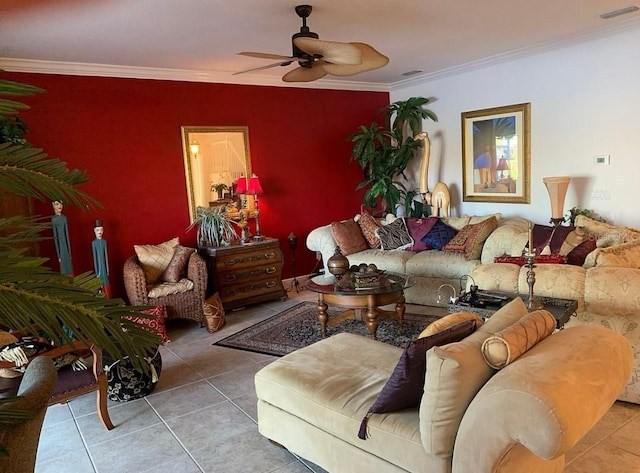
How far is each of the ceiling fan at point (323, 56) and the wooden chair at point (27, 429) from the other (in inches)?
93.8

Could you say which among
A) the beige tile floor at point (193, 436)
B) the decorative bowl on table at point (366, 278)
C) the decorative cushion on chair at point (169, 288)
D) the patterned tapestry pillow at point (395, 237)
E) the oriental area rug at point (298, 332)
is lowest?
the beige tile floor at point (193, 436)

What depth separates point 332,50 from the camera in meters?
3.13

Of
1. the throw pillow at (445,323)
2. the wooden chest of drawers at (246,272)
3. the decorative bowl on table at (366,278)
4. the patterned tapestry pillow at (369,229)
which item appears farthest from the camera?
the patterned tapestry pillow at (369,229)

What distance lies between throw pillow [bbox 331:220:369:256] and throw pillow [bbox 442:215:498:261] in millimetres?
1006

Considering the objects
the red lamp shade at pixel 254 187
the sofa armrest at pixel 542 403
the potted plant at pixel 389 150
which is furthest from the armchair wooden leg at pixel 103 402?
the potted plant at pixel 389 150

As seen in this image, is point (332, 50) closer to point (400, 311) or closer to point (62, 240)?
point (400, 311)

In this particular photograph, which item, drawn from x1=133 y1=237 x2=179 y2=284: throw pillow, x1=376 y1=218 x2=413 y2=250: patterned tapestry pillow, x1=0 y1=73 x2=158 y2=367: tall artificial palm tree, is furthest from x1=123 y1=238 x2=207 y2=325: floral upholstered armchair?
x1=0 y1=73 x2=158 y2=367: tall artificial palm tree

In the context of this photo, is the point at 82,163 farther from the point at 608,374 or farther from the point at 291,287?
the point at 608,374

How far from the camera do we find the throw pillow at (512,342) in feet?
5.90

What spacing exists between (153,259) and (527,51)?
4.61m

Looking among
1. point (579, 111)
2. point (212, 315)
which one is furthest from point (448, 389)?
point (579, 111)

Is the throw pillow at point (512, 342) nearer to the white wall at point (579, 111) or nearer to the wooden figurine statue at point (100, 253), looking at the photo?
the white wall at point (579, 111)

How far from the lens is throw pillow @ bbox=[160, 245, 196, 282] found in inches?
197

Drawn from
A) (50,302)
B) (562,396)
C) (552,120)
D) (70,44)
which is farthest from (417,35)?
(50,302)
